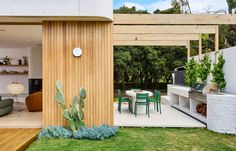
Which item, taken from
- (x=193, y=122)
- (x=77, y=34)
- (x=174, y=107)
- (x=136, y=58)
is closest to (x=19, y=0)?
(x=77, y=34)

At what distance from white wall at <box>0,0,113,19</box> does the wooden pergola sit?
2.66 metres

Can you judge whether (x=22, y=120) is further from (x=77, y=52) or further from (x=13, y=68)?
(x=13, y=68)

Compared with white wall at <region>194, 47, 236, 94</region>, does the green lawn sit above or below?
below

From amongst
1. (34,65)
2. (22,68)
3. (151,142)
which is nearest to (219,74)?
(151,142)

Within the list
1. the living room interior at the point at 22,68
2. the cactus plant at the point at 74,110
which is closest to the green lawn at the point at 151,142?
the cactus plant at the point at 74,110

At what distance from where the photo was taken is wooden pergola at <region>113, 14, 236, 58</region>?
9.12m

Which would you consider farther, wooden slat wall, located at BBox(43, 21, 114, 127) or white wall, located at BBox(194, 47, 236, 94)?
white wall, located at BBox(194, 47, 236, 94)

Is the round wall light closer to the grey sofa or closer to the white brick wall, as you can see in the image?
the grey sofa

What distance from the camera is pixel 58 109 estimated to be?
7.21 metres

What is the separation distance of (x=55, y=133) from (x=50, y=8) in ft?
9.94

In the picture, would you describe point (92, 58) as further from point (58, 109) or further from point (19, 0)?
point (19, 0)

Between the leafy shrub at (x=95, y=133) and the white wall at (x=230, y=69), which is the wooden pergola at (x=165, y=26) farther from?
the leafy shrub at (x=95, y=133)

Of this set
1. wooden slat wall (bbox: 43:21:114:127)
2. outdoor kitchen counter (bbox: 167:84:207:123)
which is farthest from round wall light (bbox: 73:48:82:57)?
outdoor kitchen counter (bbox: 167:84:207:123)

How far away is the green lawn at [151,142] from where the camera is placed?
602 centimetres
